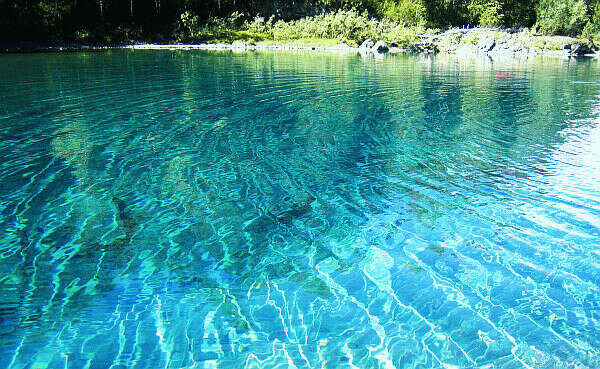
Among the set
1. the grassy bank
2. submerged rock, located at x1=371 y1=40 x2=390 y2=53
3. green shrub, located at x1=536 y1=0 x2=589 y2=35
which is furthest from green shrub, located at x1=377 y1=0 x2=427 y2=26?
submerged rock, located at x1=371 y1=40 x2=390 y2=53

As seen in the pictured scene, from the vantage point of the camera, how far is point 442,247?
8.13 meters

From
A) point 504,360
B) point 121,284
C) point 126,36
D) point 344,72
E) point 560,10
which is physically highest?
point 560,10

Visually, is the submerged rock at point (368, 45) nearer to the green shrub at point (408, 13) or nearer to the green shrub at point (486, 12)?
the green shrub at point (408, 13)

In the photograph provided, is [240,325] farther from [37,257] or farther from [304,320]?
[37,257]

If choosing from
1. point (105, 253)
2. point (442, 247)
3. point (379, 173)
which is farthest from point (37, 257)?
point (379, 173)

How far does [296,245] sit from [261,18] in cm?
10836

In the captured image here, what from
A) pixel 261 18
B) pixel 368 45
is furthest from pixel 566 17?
pixel 261 18

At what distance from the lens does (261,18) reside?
106250mm

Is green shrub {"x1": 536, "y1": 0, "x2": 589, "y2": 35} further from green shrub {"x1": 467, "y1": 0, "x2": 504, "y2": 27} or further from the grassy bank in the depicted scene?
the grassy bank

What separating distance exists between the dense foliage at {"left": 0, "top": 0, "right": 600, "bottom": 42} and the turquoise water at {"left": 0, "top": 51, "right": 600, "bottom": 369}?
71.6 m

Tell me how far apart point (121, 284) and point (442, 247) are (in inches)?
239

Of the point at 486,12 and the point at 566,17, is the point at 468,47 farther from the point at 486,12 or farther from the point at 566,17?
the point at 486,12

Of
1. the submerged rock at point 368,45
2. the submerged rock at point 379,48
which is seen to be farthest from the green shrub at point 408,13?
the submerged rock at point 379,48

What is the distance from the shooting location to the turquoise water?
564cm
